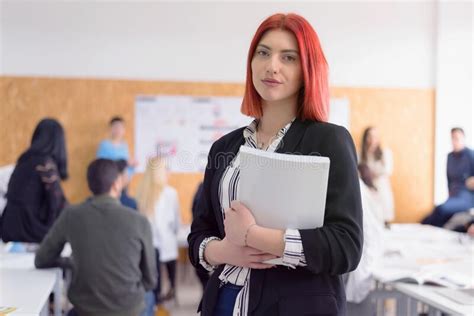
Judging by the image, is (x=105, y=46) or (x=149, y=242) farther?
(x=105, y=46)

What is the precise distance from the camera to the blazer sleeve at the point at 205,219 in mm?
1354

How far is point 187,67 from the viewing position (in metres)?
7.12

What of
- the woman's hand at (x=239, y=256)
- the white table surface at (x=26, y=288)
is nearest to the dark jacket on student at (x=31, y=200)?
the white table surface at (x=26, y=288)

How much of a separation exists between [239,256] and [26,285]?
169cm

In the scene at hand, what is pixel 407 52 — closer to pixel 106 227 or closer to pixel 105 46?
pixel 105 46

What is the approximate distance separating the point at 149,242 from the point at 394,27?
18.3ft

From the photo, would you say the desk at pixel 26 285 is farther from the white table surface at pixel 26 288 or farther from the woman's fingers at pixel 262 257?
the woman's fingers at pixel 262 257

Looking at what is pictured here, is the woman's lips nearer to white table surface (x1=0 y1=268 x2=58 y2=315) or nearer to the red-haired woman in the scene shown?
the red-haired woman

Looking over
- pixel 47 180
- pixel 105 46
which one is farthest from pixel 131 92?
pixel 47 180

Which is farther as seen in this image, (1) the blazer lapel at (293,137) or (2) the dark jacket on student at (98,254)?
(2) the dark jacket on student at (98,254)

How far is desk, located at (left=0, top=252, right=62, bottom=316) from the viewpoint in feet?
7.21

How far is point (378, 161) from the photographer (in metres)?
7.20

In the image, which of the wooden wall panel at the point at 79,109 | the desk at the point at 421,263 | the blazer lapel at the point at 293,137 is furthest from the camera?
the wooden wall panel at the point at 79,109

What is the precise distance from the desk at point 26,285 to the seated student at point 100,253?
98 mm
